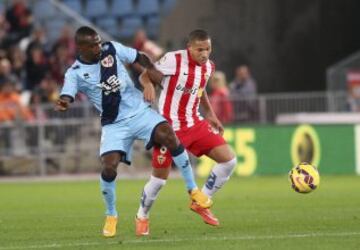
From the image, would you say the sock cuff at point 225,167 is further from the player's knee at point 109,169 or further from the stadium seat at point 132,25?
the stadium seat at point 132,25

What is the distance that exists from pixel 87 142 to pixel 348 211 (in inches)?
463

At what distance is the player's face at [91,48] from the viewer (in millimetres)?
11266

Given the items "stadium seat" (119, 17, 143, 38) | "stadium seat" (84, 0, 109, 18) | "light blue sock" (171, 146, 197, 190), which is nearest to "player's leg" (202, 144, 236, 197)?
"light blue sock" (171, 146, 197, 190)

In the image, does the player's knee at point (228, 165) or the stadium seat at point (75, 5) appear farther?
the stadium seat at point (75, 5)

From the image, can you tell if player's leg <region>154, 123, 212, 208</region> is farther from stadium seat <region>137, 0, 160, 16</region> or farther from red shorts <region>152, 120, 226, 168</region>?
stadium seat <region>137, 0, 160, 16</region>

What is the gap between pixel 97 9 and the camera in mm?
30469

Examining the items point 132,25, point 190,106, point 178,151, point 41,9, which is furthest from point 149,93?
point 132,25

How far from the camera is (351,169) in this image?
76.1ft

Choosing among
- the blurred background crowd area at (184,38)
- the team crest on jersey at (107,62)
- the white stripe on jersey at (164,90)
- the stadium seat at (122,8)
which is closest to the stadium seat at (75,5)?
the blurred background crowd area at (184,38)

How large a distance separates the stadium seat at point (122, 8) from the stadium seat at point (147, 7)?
0.22 m

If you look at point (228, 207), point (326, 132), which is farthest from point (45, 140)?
point (228, 207)

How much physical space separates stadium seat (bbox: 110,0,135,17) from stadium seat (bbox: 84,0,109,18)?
9.6 inches

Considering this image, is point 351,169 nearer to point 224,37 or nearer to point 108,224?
point 224,37

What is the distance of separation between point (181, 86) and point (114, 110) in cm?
112
